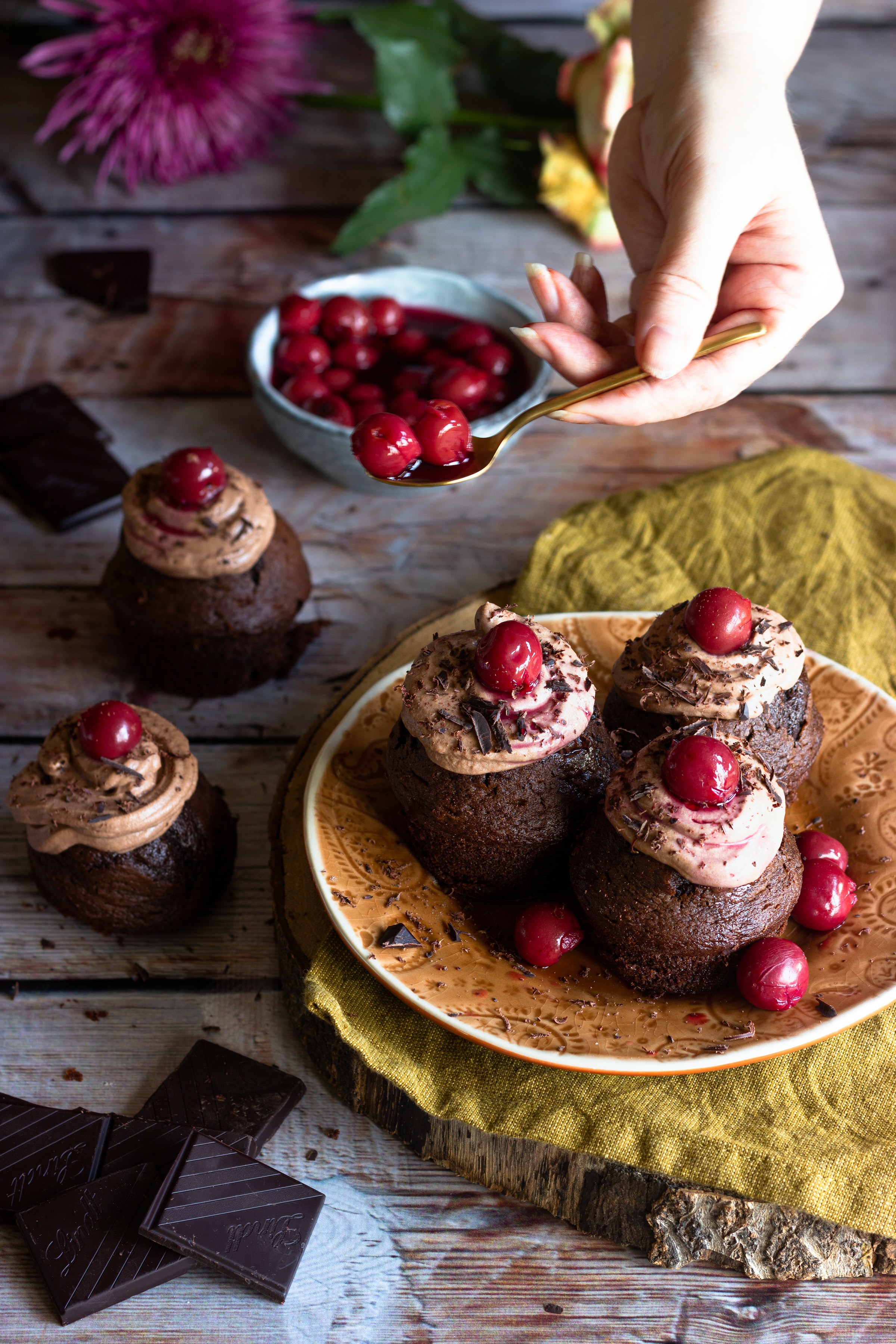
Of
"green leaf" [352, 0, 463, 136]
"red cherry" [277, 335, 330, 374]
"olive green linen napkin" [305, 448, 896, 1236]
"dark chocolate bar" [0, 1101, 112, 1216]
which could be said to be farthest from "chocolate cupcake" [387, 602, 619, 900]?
"green leaf" [352, 0, 463, 136]

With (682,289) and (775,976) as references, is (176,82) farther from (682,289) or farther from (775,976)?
(775,976)

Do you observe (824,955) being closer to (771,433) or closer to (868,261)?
(771,433)

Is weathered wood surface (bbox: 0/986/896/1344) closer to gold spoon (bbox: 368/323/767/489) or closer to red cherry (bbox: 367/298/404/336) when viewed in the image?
gold spoon (bbox: 368/323/767/489)

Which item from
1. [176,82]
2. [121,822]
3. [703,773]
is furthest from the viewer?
[176,82]

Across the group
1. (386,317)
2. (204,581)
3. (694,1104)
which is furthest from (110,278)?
(694,1104)

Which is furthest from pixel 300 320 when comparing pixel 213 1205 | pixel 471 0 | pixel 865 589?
pixel 471 0

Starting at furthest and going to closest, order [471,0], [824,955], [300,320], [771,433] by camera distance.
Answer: [471,0] → [771,433] → [300,320] → [824,955]
